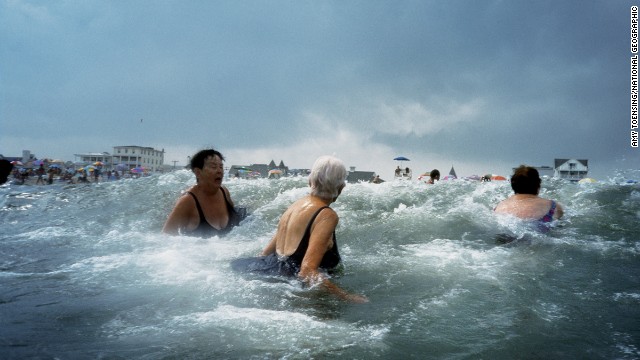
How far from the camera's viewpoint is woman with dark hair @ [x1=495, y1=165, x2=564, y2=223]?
5406 mm

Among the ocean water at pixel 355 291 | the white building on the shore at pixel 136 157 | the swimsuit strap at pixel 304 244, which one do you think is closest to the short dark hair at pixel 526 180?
the ocean water at pixel 355 291

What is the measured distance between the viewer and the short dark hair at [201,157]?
5129 millimetres

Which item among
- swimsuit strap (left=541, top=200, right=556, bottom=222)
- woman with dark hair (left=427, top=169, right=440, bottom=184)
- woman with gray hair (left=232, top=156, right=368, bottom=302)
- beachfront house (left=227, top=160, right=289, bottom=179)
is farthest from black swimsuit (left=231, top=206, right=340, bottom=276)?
beachfront house (left=227, top=160, right=289, bottom=179)

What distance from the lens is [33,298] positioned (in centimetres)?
298

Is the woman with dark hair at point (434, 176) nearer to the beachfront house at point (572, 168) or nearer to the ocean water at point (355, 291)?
the ocean water at point (355, 291)

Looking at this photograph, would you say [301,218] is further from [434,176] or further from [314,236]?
[434,176]

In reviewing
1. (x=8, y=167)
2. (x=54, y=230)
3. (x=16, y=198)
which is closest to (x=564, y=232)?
(x=8, y=167)

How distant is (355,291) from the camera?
331cm

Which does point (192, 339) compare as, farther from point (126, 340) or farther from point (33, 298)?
point (33, 298)

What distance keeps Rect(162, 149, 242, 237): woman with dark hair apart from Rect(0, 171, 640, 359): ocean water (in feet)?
0.66

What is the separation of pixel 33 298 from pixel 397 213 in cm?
635

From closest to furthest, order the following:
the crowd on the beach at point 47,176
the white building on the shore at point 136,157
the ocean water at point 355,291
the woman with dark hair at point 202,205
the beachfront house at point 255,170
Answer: the ocean water at point 355,291
the woman with dark hair at point 202,205
the crowd on the beach at point 47,176
the beachfront house at point 255,170
the white building on the shore at point 136,157

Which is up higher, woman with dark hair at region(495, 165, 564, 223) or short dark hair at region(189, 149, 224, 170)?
short dark hair at region(189, 149, 224, 170)

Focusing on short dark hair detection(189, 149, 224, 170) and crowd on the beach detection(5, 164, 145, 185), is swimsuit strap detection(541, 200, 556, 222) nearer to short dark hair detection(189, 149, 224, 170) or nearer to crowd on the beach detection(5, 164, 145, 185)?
short dark hair detection(189, 149, 224, 170)
